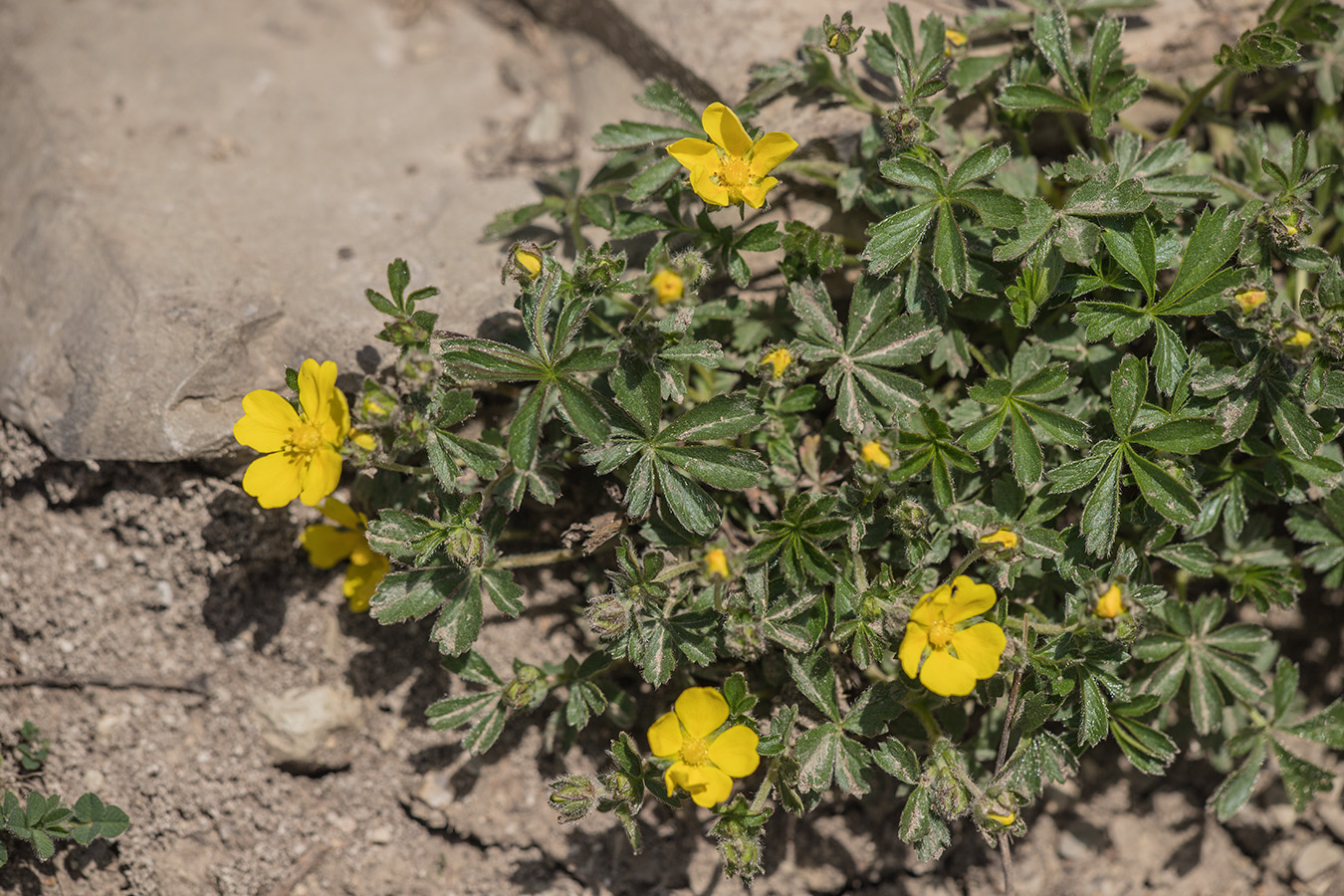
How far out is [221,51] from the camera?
5016 mm

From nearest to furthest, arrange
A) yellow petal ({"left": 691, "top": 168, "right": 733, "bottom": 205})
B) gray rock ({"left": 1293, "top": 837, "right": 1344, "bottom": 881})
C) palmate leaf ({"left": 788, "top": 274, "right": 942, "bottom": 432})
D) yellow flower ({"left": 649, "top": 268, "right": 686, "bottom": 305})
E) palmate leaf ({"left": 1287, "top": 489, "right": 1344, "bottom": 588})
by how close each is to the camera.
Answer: yellow flower ({"left": 649, "top": 268, "right": 686, "bottom": 305}), yellow petal ({"left": 691, "top": 168, "right": 733, "bottom": 205}), palmate leaf ({"left": 788, "top": 274, "right": 942, "bottom": 432}), palmate leaf ({"left": 1287, "top": 489, "right": 1344, "bottom": 588}), gray rock ({"left": 1293, "top": 837, "right": 1344, "bottom": 881})

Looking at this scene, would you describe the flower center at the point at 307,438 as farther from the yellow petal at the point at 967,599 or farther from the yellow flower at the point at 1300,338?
the yellow flower at the point at 1300,338

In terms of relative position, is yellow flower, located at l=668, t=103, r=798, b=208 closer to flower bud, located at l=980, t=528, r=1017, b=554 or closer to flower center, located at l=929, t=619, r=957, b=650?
flower bud, located at l=980, t=528, r=1017, b=554

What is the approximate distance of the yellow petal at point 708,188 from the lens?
328 centimetres

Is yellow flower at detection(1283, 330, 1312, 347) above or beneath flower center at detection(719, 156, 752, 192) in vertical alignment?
beneath

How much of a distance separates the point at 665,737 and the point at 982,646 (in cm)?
109

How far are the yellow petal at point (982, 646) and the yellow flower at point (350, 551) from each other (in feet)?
7.14

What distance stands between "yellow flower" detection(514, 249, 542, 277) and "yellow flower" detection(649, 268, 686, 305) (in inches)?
20.7

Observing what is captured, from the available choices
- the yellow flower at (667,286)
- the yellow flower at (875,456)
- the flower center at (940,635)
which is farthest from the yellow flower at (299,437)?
the flower center at (940,635)

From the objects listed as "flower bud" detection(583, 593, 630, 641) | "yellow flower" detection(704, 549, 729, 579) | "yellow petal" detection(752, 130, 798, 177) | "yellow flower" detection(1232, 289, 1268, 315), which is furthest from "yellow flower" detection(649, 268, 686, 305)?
"yellow flower" detection(1232, 289, 1268, 315)

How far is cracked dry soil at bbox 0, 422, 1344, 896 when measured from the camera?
12.3 feet

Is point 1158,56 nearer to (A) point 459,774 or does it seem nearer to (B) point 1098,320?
(B) point 1098,320

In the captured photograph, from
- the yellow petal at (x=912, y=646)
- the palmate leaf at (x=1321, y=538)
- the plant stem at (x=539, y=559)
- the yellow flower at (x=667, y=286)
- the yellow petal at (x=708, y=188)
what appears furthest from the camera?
the palmate leaf at (x=1321, y=538)

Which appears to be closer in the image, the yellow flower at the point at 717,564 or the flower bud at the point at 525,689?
the yellow flower at the point at 717,564
